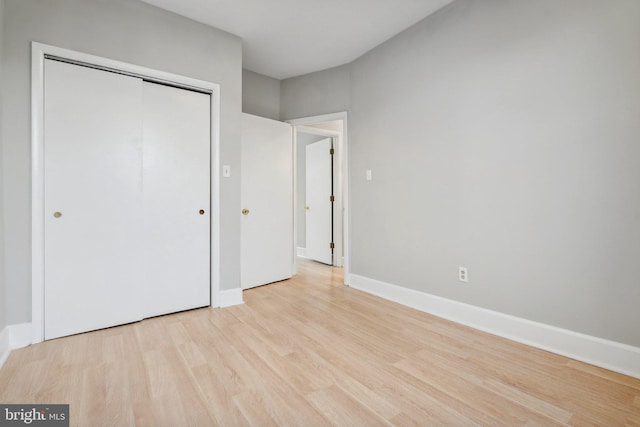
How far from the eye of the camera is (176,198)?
2.63 metres

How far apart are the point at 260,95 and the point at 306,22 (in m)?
1.34

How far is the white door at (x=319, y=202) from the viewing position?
4637 millimetres

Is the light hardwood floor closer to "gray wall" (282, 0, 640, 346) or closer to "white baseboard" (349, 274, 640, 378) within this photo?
"white baseboard" (349, 274, 640, 378)

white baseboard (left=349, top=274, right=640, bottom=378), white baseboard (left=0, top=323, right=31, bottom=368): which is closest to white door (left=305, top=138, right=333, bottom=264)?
white baseboard (left=349, top=274, right=640, bottom=378)

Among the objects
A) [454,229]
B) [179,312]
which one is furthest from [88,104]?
[454,229]

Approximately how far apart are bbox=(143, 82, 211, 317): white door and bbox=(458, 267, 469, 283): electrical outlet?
222 cm

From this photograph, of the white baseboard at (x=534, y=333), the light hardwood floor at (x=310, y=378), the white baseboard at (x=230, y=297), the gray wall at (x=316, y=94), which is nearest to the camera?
the light hardwood floor at (x=310, y=378)

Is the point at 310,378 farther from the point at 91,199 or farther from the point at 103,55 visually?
the point at 103,55

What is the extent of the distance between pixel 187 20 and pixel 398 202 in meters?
2.50

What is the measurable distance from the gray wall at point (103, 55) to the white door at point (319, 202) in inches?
76.9

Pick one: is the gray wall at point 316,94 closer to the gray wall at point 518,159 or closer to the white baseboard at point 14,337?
the gray wall at point 518,159

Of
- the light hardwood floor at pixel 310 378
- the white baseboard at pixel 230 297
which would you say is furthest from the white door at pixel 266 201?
the light hardwood floor at pixel 310 378

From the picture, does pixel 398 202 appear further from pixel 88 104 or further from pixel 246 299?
pixel 88 104

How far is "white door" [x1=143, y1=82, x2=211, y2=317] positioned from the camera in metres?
2.51
